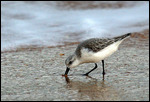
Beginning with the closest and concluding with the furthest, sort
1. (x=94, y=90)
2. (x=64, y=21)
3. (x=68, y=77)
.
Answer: (x=94, y=90) < (x=68, y=77) < (x=64, y=21)

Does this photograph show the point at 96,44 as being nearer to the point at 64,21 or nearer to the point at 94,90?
the point at 94,90

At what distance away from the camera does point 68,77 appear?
17.9 ft

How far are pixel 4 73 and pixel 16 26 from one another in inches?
146

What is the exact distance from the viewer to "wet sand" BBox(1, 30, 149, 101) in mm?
4512

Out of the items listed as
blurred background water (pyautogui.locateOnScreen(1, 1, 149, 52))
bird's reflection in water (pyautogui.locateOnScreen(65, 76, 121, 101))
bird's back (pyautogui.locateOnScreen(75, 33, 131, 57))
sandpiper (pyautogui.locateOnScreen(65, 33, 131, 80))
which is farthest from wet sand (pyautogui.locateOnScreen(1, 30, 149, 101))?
blurred background water (pyautogui.locateOnScreen(1, 1, 149, 52))

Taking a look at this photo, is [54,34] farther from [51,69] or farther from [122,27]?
[51,69]

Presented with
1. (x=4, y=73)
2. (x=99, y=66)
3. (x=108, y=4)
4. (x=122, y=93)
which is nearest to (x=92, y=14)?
(x=108, y=4)

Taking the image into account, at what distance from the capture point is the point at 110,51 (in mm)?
5625

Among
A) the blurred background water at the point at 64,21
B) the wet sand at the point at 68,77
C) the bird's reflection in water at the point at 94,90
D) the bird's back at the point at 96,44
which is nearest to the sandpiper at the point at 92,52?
the bird's back at the point at 96,44

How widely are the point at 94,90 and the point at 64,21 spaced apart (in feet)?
17.1

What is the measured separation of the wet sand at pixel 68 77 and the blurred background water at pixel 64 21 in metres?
0.95

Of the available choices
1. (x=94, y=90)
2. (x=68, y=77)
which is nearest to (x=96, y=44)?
(x=68, y=77)

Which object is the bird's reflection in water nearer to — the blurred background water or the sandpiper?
the sandpiper

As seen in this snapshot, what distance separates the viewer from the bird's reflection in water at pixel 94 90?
4.43 metres
